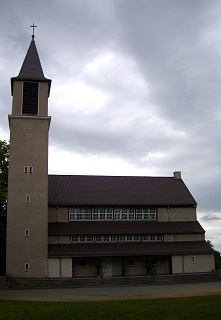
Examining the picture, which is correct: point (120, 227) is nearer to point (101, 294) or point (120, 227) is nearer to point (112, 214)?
point (112, 214)

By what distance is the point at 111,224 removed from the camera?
4353 cm

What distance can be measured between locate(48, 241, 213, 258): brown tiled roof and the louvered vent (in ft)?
46.0

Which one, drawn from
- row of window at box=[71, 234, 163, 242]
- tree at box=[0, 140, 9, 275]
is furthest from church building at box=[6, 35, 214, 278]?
tree at box=[0, 140, 9, 275]

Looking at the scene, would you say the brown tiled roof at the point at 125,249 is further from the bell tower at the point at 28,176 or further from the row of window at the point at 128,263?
the bell tower at the point at 28,176

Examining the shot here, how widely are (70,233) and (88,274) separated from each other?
15.1ft

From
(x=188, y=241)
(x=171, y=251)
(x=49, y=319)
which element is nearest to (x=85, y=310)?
(x=49, y=319)

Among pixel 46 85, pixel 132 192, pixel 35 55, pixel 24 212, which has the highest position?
pixel 35 55

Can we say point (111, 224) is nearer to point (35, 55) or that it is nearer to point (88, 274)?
point (88, 274)

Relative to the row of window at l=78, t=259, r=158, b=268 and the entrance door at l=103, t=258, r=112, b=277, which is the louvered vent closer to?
the row of window at l=78, t=259, r=158, b=268

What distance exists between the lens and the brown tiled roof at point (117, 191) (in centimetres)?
4459

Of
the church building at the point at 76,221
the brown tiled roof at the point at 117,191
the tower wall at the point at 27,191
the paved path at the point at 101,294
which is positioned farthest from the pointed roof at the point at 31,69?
the paved path at the point at 101,294

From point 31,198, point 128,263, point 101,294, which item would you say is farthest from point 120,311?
point 128,263

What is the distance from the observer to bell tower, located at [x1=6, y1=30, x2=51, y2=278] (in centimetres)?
3753

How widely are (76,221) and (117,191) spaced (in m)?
6.80
